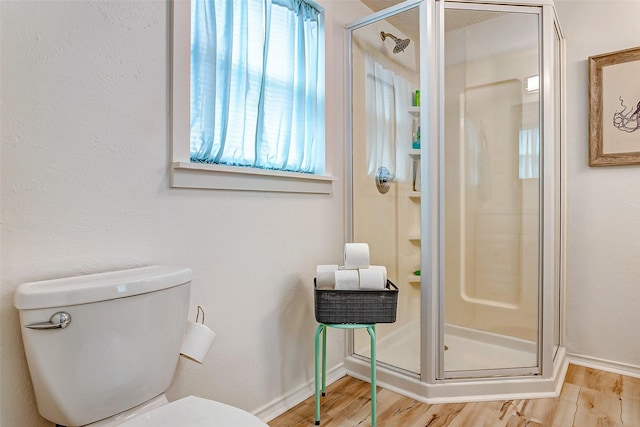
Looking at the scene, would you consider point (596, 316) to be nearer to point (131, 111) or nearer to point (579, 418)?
point (579, 418)

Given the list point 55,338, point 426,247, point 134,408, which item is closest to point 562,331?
point 426,247

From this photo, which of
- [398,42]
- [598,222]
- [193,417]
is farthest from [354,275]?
[598,222]

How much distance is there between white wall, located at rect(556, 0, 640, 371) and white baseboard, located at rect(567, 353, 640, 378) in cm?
2

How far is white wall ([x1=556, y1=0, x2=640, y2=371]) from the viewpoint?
6.77 feet

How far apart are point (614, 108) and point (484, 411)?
5.74 feet

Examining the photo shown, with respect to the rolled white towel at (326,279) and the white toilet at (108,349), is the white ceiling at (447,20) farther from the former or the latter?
the white toilet at (108,349)

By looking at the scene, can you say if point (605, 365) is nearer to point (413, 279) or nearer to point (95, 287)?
point (413, 279)

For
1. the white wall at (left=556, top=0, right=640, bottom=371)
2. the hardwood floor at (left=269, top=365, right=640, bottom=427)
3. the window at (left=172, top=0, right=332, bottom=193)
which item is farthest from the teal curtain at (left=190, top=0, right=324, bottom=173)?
the white wall at (left=556, top=0, right=640, bottom=371)

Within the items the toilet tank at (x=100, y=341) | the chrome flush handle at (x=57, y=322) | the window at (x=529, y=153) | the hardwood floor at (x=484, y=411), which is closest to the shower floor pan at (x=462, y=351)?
the hardwood floor at (x=484, y=411)

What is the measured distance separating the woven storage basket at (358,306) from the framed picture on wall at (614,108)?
5.00 feet

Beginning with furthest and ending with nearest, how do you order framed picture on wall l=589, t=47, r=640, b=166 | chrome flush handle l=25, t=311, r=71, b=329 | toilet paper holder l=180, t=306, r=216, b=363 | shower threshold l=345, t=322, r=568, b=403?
1. framed picture on wall l=589, t=47, r=640, b=166
2. shower threshold l=345, t=322, r=568, b=403
3. toilet paper holder l=180, t=306, r=216, b=363
4. chrome flush handle l=25, t=311, r=71, b=329

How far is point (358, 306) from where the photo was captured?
1588 mm

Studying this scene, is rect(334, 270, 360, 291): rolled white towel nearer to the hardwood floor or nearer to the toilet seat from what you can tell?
the hardwood floor

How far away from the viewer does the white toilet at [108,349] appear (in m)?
0.86
